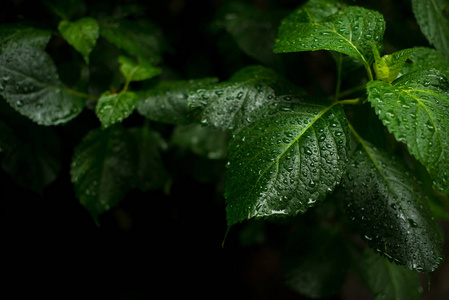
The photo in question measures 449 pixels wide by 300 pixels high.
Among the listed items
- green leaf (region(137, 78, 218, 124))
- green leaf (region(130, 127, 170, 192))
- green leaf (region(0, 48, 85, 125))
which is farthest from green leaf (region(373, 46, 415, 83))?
green leaf (region(0, 48, 85, 125))

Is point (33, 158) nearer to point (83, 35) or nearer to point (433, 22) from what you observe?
point (83, 35)

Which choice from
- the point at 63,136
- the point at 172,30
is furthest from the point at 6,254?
the point at 172,30

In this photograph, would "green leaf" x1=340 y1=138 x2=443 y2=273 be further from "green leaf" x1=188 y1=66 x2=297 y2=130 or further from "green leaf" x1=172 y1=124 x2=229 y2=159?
"green leaf" x1=172 y1=124 x2=229 y2=159

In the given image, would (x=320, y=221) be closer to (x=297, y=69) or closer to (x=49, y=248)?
(x=297, y=69)

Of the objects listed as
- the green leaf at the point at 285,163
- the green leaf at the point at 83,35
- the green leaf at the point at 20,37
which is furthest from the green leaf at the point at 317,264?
the green leaf at the point at 20,37

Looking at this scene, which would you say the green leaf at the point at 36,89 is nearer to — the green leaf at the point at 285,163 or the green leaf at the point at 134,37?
the green leaf at the point at 134,37

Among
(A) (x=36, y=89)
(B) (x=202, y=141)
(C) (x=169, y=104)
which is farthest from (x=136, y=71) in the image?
(B) (x=202, y=141)
